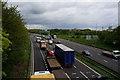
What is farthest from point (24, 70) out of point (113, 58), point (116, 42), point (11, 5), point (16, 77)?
point (116, 42)

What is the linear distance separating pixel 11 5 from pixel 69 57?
1290 centimetres

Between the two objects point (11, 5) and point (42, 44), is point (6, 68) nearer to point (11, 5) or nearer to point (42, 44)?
point (11, 5)

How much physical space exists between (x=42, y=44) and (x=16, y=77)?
88.1 ft

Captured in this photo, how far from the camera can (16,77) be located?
62.6 feet

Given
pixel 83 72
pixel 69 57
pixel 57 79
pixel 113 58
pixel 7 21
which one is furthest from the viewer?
pixel 113 58

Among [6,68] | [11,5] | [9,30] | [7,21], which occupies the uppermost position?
[11,5]

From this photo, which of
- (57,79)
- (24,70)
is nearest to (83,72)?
(57,79)

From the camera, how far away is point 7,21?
16516 millimetres

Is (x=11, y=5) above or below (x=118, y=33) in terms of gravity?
above

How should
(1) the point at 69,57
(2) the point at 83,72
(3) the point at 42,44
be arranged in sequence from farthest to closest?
(3) the point at 42,44 → (1) the point at 69,57 → (2) the point at 83,72

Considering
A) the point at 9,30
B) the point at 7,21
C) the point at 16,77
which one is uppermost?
the point at 7,21

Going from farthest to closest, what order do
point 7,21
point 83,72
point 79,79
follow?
point 83,72
point 79,79
point 7,21

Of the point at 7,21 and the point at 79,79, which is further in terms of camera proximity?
the point at 79,79

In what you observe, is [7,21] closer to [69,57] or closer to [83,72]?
[69,57]
